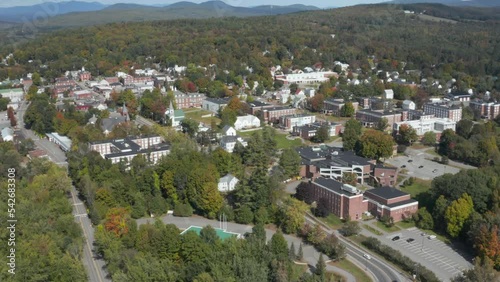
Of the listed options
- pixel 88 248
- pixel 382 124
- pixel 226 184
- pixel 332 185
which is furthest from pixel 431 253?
pixel 382 124

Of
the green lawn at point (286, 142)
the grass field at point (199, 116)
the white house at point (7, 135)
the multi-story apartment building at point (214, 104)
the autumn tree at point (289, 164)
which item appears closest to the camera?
the autumn tree at point (289, 164)

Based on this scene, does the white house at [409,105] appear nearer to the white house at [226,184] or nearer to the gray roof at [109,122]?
the white house at [226,184]

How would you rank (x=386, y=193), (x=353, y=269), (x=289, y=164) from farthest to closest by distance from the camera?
(x=289, y=164), (x=386, y=193), (x=353, y=269)

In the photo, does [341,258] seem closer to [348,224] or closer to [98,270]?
[348,224]

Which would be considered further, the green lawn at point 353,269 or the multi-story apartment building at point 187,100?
the multi-story apartment building at point 187,100

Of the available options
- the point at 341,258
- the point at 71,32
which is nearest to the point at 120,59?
the point at 71,32

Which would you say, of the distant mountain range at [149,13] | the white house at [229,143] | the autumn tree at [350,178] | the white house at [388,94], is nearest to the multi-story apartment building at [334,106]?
the white house at [388,94]

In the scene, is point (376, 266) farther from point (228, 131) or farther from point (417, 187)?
point (228, 131)

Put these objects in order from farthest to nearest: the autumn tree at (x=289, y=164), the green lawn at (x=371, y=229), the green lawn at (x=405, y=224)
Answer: the autumn tree at (x=289, y=164), the green lawn at (x=405, y=224), the green lawn at (x=371, y=229)

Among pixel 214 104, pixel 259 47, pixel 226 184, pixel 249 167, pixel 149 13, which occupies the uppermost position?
pixel 149 13
